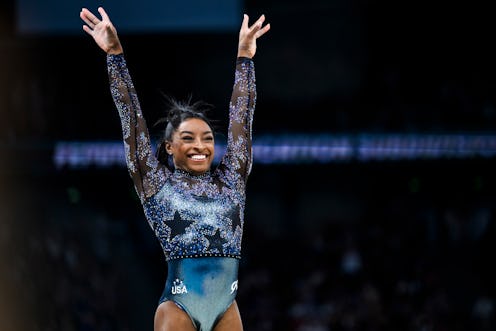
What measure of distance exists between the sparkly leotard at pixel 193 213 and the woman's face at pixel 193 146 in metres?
0.05

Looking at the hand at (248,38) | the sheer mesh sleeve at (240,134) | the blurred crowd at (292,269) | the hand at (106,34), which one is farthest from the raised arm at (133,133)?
the blurred crowd at (292,269)

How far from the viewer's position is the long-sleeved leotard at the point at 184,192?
13.6 feet

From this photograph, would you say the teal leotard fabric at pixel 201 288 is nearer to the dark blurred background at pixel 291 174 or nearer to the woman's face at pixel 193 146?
the woman's face at pixel 193 146

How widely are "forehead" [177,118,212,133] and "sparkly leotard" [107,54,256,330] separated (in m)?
0.14

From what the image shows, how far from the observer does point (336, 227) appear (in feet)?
37.7

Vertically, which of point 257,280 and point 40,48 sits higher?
point 40,48

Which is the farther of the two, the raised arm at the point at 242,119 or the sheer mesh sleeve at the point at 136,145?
the raised arm at the point at 242,119

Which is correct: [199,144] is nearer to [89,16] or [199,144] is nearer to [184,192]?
[184,192]

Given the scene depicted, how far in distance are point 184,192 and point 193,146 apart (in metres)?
0.23

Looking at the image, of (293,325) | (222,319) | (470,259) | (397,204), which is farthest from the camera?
(397,204)

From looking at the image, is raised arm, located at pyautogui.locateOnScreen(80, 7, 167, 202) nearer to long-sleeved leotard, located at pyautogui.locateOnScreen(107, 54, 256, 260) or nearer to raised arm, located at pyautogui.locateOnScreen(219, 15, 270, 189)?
long-sleeved leotard, located at pyautogui.locateOnScreen(107, 54, 256, 260)

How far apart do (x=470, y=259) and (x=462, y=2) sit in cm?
322

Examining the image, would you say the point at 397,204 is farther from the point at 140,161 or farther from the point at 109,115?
the point at 140,161

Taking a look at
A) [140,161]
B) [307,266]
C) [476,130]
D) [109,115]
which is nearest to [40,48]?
[109,115]
